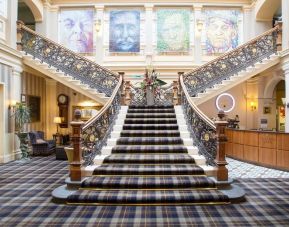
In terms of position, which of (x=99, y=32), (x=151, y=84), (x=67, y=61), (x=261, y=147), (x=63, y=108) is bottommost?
(x=261, y=147)

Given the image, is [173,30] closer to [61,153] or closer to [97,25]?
[97,25]

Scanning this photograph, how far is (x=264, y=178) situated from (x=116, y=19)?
9195 millimetres

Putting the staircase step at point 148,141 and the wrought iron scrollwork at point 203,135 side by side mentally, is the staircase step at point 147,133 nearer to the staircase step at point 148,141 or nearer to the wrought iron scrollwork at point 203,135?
the staircase step at point 148,141

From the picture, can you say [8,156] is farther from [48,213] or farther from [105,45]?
[105,45]

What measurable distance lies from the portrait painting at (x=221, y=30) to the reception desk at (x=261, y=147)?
450 cm

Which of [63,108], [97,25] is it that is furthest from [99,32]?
[63,108]

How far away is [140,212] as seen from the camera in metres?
4.35

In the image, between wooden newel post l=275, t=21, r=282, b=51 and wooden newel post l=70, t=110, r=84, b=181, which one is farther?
wooden newel post l=275, t=21, r=282, b=51

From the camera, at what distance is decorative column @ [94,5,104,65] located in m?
12.3

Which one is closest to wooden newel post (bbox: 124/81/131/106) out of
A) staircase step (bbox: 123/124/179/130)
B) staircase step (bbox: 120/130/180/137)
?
staircase step (bbox: 123/124/179/130)

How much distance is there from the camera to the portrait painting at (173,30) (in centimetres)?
1245

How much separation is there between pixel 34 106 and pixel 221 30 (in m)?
8.71

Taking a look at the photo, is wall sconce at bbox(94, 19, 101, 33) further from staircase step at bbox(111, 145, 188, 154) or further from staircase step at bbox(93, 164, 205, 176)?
staircase step at bbox(93, 164, 205, 176)

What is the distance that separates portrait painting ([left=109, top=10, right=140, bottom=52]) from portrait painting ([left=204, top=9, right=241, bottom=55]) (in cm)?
312
